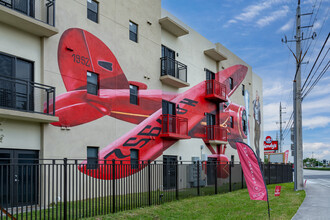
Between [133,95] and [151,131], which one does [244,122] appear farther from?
[133,95]

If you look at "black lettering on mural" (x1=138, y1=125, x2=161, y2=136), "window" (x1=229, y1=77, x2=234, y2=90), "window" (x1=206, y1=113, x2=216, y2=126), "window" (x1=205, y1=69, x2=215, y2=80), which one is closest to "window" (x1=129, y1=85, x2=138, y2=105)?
"black lettering on mural" (x1=138, y1=125, x2=161, y2=136)

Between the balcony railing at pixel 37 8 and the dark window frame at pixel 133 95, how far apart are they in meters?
5.96

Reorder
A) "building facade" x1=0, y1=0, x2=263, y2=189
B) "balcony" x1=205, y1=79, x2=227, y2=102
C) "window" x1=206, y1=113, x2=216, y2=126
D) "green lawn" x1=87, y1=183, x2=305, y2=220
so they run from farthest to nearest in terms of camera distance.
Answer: "window" x1=206, y1=113, x2=216, y2=126, "balcony" x1=205, y1=79, x2=227, y2=102, "building facade" x1=0, y1=0, x2=263, y2=189, "green lawn" x1=87, y1=183, x2=305, y2=220

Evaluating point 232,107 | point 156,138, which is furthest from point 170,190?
point 232,107

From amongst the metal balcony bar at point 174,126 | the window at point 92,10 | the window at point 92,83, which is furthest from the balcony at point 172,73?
the window at point 92,10

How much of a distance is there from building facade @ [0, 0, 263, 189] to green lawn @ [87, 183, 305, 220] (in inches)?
174

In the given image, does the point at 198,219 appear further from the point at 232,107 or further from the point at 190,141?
the point at 232,107

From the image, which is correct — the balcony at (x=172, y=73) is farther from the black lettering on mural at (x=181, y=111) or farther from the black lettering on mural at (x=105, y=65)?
the black lettering on mural at (x=105, y=65)

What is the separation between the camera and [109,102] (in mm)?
16906

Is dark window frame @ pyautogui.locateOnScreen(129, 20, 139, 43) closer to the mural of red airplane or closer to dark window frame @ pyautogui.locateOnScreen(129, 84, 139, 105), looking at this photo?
the mural of red airplane

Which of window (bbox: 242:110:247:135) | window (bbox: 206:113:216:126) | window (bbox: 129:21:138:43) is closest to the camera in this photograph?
window (bbox: 129:21:138:43)

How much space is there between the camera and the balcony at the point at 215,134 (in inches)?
1032

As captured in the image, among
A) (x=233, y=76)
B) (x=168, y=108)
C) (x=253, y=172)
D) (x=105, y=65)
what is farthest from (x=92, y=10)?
(x=233, y=76)

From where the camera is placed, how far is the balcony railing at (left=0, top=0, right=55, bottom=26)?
1313 centimetres
